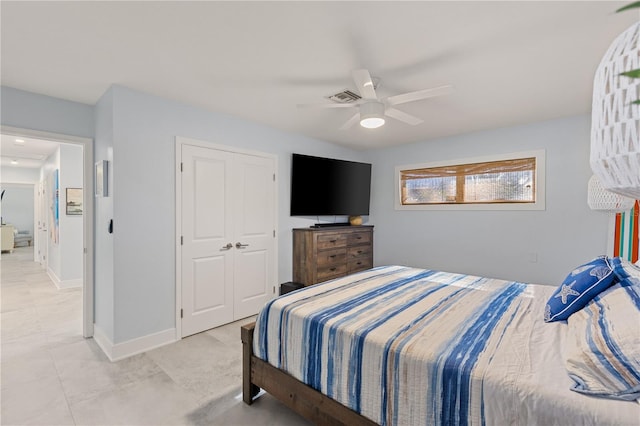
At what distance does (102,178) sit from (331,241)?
2774mm

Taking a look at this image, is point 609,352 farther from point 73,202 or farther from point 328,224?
point 73,202

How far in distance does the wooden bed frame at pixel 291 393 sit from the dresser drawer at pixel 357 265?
2730mm

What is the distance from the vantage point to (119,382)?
2.33 metres

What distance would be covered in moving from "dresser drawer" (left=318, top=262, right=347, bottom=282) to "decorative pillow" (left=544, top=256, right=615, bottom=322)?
278 centimetres

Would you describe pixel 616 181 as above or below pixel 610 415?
above

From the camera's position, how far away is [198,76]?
2.53 metres

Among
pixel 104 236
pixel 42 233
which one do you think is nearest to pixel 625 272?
pixel 104 236

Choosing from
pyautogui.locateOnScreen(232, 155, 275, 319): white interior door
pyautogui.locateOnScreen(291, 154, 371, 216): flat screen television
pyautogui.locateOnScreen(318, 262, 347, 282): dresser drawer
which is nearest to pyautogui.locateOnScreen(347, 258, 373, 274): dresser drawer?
pyautogui.locateOnScreen(318, 262, 347, 282): dresser drawer

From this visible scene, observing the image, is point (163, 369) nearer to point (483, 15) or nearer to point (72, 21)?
point (72, 21)

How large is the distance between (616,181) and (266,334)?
192 cm

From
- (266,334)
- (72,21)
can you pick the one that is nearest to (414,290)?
(266,334)

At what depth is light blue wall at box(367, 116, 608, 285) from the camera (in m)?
3.50

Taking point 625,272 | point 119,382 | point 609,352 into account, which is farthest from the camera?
point 119,382

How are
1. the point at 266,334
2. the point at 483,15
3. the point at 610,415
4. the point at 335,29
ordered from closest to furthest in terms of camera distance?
1. the point at 610,415
2. the point at 483,15
3. the point at 335,29
4. the point at 266,334
